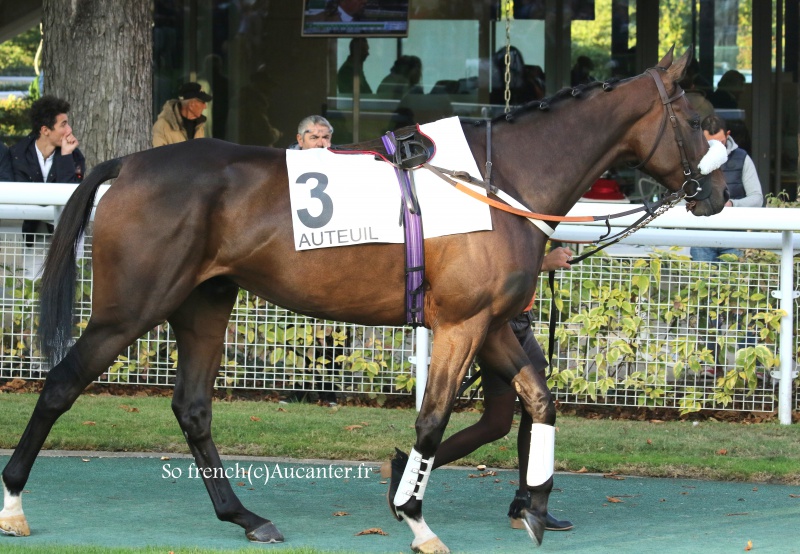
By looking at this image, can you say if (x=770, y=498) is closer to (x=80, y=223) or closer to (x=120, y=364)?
(x=80, y=223)

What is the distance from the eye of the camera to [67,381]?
471 cm

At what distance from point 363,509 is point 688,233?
3.29m

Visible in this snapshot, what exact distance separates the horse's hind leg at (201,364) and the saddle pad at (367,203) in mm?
594

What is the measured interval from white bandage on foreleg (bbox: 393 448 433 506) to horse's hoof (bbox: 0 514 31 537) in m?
1.51

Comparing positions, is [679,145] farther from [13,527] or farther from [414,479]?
[13,527]

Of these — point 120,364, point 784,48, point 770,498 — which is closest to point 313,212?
point 770,498

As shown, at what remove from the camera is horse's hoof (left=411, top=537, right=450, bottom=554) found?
4512 millimetres

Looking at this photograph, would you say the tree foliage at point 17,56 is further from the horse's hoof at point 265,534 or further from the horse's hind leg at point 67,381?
the horse's hoof at point 265,534

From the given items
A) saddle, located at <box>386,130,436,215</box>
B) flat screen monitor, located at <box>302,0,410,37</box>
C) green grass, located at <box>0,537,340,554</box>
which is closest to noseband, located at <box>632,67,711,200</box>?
saddle, located at <box>386,130,436,215</box>

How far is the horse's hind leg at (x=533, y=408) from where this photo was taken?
4.67m

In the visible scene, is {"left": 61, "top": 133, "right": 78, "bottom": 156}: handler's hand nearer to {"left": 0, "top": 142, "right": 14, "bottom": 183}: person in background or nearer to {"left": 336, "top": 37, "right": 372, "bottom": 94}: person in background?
{"left": 0, "top": 142, "right": 14, "bottom": 183}: person in background

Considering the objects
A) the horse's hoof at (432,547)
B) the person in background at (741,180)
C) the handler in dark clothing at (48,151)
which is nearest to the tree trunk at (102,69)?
the handler in dark clothing at (48,151)

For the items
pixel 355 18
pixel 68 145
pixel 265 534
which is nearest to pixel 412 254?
pixel 265 534

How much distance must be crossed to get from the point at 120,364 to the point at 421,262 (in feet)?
12.1
